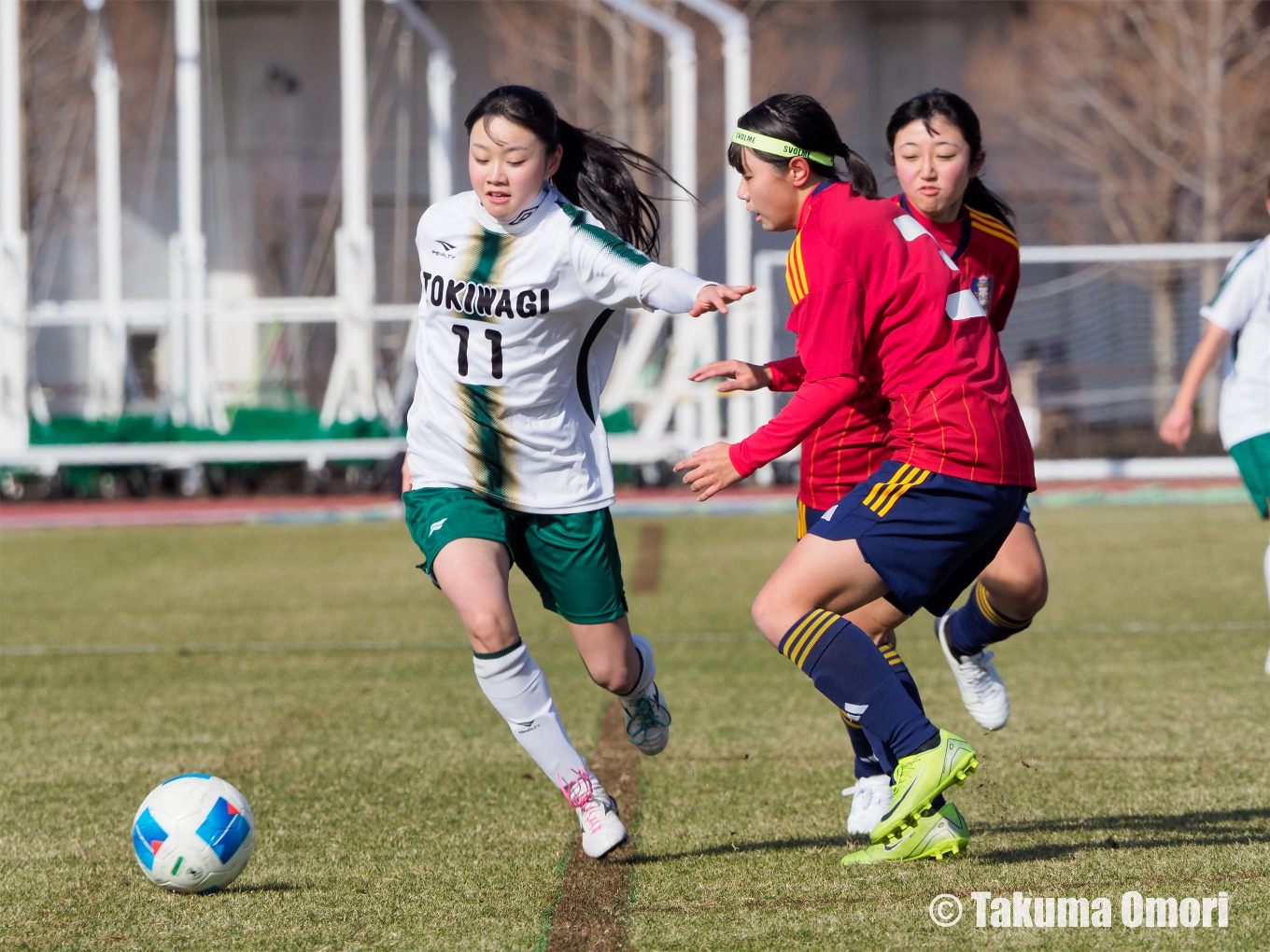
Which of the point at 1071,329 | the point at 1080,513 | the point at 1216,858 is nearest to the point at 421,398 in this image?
the point at 1216,858

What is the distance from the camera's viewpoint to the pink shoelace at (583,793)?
4.03 meters

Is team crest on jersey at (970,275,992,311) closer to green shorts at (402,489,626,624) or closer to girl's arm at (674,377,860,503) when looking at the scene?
girl's arm at (674,377,860,503)

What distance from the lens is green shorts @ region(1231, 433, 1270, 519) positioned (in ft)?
19.2

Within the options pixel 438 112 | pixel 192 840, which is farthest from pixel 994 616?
pixel 438 112

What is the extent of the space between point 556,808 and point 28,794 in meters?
1.70

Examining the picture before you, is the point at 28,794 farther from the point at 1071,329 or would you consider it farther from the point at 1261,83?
the point at 1261,83

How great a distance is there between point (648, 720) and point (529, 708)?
0.52 metres

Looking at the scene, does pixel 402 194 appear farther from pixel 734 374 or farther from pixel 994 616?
pixel 734 374

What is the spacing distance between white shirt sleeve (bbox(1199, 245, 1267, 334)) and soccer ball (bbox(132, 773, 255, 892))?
395cm

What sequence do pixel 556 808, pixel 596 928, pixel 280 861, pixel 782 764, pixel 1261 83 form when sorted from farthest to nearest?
pixel 1261 83 < pixel 782 764 < pixel 556 808 < pixel 280 861 < pixel 596 928

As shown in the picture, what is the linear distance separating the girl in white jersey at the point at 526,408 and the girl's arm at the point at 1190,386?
8.00ft

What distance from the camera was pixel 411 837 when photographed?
14.3 feet

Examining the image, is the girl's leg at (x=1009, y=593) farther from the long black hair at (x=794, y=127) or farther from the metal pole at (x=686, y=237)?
the metal pole at (x=686, y=237)

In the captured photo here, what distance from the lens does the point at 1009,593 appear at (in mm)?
4707
